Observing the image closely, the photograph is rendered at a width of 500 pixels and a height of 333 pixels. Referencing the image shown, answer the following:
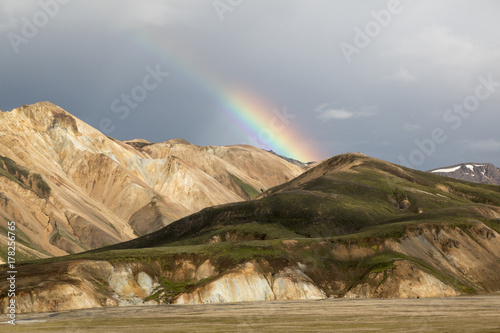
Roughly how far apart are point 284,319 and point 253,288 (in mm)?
43909

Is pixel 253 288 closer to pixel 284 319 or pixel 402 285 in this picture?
pixel 402 285

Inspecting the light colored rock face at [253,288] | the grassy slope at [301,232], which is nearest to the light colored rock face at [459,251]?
the grassy slope at [301,232]

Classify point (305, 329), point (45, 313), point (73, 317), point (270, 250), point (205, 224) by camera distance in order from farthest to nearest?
1. point (205, 224)
2. point (270, 250)
3. point (45, 313)
4. point (73, 317)
5. point (305, 329)

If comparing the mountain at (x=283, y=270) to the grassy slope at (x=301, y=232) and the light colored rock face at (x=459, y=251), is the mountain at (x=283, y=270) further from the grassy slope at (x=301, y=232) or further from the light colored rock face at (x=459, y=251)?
the grassy slope at (x=301, y=232)

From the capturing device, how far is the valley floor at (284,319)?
2734 inches

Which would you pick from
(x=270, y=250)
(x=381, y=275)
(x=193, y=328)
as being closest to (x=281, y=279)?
(x=270, y=250)

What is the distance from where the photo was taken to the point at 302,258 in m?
138

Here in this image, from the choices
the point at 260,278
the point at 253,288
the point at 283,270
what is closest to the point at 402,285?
the point at 283,270

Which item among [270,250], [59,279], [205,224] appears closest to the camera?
[59,279]

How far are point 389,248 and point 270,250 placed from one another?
2852cm

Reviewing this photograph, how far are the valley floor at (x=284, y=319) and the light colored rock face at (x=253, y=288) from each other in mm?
14390

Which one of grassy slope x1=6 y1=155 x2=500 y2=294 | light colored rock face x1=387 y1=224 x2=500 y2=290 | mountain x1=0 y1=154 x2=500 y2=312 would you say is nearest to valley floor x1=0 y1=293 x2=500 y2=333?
mountain x1=0 y1=154 x2=500 y2=312

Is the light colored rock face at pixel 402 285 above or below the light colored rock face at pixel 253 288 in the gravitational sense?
below

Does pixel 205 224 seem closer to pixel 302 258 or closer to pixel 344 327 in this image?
pixel 302 258
